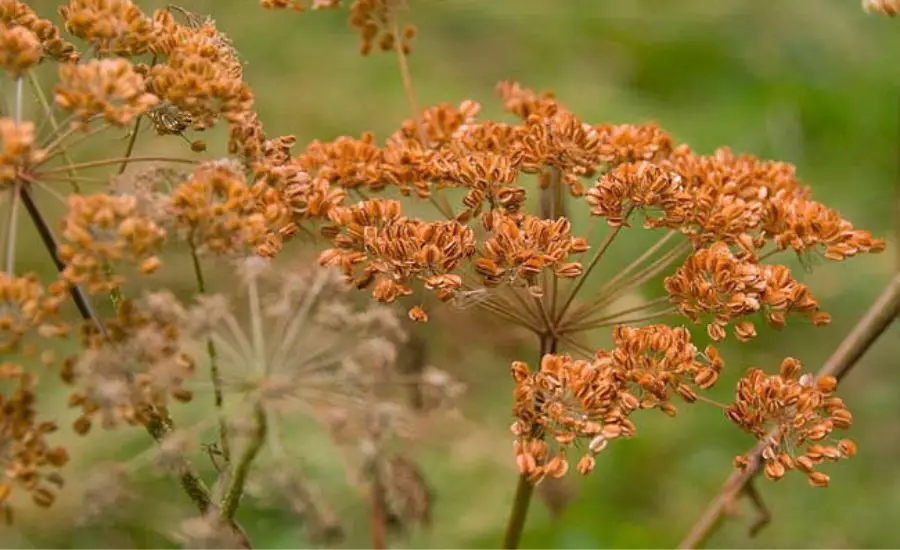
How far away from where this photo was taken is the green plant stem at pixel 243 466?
78 cm

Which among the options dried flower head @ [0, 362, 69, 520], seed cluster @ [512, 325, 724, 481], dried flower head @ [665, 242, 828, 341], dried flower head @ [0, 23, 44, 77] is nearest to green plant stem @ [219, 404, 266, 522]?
dried flower head @ [0, 362, 69, 520]

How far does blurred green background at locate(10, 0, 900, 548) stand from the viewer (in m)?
2.36

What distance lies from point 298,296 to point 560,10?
4251mm

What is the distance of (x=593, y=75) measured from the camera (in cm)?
443

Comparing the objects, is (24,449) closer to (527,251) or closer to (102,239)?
(102,239)

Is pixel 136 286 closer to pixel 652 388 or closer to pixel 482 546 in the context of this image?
pixel 482 546

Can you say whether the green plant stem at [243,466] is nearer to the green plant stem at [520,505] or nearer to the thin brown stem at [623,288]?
the green plant stem at [520,505]

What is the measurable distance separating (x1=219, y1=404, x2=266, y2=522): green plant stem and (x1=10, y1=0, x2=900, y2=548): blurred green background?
513mm

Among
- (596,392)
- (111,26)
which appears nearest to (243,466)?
(596,392)

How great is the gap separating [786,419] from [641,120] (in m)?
2.76

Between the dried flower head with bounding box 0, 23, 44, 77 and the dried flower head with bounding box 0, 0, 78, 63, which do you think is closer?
the dried flower head with bounding box 0, 23, 44, 77

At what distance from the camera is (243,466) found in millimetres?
829

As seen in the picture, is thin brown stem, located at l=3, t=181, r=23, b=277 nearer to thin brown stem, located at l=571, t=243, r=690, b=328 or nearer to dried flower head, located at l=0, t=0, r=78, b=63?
dried flower head, located at l=0, t=0, r=78, b=63

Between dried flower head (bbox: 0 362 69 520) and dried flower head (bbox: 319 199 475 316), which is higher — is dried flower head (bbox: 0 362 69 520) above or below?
below
